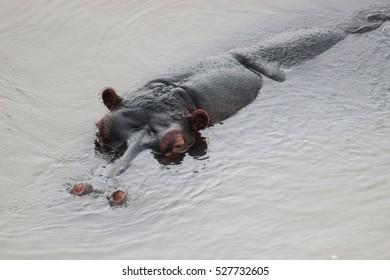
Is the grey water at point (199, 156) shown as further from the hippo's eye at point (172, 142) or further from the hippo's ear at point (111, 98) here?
the hippo's ear at point (111, 98)

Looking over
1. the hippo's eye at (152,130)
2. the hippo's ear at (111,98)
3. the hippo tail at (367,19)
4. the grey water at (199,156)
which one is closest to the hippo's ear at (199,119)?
the grey water at (199,156)

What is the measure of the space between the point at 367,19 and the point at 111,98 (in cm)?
491

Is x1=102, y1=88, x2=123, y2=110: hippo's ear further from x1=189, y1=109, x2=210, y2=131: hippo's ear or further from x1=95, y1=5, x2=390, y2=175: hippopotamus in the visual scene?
x1=189, y1=109, x2=210, y2=131: hippo's ear

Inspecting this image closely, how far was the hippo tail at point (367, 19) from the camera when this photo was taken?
33.7ft

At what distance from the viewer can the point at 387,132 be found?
26.4ft

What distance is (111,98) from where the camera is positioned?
24.6 feet

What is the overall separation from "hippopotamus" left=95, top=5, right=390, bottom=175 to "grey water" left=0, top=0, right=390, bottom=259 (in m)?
0.16

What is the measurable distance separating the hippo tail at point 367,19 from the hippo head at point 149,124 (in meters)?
3.88

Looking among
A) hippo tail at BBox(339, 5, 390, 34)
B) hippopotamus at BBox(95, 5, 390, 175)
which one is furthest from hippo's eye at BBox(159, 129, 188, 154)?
hippo tail at BBox(339, 5, 390, 34)

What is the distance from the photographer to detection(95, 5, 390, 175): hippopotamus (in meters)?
7.14

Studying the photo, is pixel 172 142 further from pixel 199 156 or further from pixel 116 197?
pixel 116 197

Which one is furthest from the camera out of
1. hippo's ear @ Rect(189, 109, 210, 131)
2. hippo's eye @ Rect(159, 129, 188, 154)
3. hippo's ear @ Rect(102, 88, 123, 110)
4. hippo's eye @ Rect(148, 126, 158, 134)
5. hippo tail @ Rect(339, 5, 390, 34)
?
hippo tail @ Rect(339, 5, 390, 34)

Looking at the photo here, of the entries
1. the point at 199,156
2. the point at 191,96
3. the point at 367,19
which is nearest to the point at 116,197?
the point at 199,156
